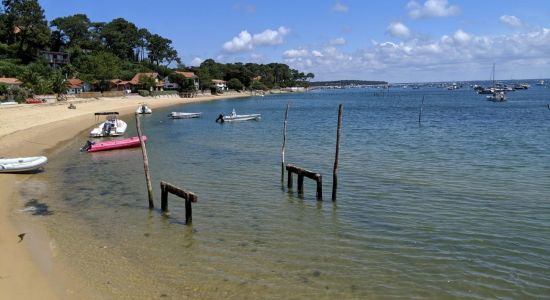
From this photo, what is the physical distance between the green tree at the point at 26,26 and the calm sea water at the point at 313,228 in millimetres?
102848

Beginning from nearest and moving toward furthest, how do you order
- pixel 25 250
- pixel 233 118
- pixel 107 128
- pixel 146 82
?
pixel 25 250 → pixel 107 128 → pixel 233 118 → pixel 146 82

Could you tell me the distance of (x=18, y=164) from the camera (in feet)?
81.3

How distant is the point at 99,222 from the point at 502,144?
30.7 metres

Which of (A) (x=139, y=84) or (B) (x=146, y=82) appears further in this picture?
(A) (x=139, y=84)

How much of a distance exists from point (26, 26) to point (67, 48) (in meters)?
20.2

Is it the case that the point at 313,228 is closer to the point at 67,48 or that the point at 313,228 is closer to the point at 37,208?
the point at 37,208

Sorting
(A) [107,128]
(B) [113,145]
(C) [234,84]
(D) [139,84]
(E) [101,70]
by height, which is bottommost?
(B) [113,145]

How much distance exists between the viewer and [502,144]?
119ft

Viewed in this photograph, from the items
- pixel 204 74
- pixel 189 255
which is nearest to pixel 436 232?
pixel 189 255

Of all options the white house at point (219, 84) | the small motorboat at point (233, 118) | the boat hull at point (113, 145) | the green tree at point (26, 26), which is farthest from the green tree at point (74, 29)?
the boat hull at point (113, 145)

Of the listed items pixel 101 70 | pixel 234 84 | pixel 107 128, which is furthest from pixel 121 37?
pixel 107 128

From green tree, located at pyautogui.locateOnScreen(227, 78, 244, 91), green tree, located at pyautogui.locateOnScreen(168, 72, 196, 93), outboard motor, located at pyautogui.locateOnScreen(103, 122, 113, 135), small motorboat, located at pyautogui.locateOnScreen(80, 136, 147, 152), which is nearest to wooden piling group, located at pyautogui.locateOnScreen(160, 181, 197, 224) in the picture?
small motorboat, located at pyautogui.locateOnScreen(80, 136, 147, 152)

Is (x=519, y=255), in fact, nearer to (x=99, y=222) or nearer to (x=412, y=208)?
(x=412, y=208)

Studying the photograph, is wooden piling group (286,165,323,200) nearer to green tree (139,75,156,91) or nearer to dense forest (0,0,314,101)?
dense forest (0,0,314,101)
